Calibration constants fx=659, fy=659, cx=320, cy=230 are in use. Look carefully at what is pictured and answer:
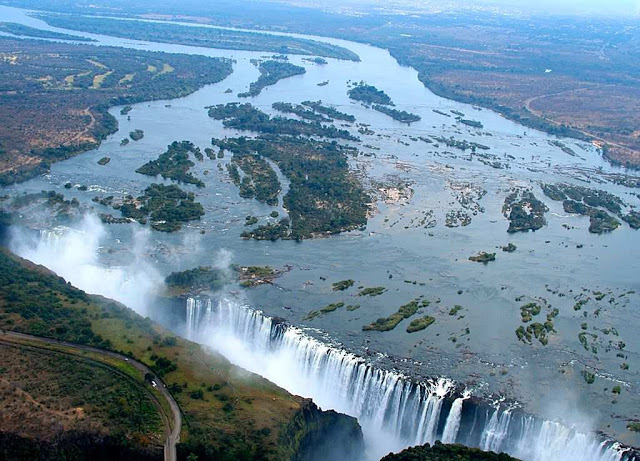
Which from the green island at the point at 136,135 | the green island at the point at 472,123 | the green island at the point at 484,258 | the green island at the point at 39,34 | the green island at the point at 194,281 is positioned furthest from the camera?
the green island at the point at 39,34

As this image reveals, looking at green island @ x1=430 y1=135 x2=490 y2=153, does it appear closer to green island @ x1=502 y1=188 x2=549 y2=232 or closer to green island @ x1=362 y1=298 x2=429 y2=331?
green island @ x1=502 y1=188 x2=549 y2=232

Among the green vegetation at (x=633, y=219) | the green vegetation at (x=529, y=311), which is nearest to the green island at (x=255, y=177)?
the green vegetation at (x=529, y=311)

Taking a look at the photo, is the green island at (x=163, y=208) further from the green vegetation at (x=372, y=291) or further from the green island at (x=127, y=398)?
the green vegetation at (x=372, y=291)

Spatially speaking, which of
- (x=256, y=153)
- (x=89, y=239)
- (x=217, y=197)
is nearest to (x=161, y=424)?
A: (x=89, y=239)

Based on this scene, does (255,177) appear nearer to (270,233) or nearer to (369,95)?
(270,233)

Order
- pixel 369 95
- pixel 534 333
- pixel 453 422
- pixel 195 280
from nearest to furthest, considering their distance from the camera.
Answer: pixel 453 422 < pixel 534 333 < pixel 195 280 < pixel 369 95

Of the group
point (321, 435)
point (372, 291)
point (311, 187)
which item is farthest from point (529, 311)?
point (311, 187)
